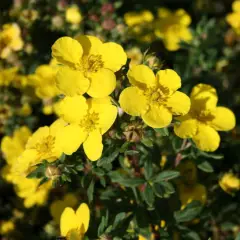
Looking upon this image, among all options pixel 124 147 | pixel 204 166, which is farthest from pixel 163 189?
pixel 124 147

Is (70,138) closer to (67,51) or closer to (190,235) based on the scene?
(67,51)

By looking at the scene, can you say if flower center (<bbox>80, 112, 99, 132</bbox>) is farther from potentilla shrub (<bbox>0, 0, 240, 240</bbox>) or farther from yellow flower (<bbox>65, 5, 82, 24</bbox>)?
yellow flower (<bbox>65, 5, 82, 24</bbox>)

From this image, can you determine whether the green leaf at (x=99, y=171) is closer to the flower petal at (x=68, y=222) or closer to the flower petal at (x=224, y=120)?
the flower petal at (x=68, y=222)

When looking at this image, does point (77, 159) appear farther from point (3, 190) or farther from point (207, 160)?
point (3, 190)

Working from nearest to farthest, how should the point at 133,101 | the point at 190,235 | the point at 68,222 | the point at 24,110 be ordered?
the point at 133,101
the point at 68,222
the point at 190,235
the point at 24,110

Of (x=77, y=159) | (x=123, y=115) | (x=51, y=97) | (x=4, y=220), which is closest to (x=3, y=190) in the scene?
(x=4, y=220)
